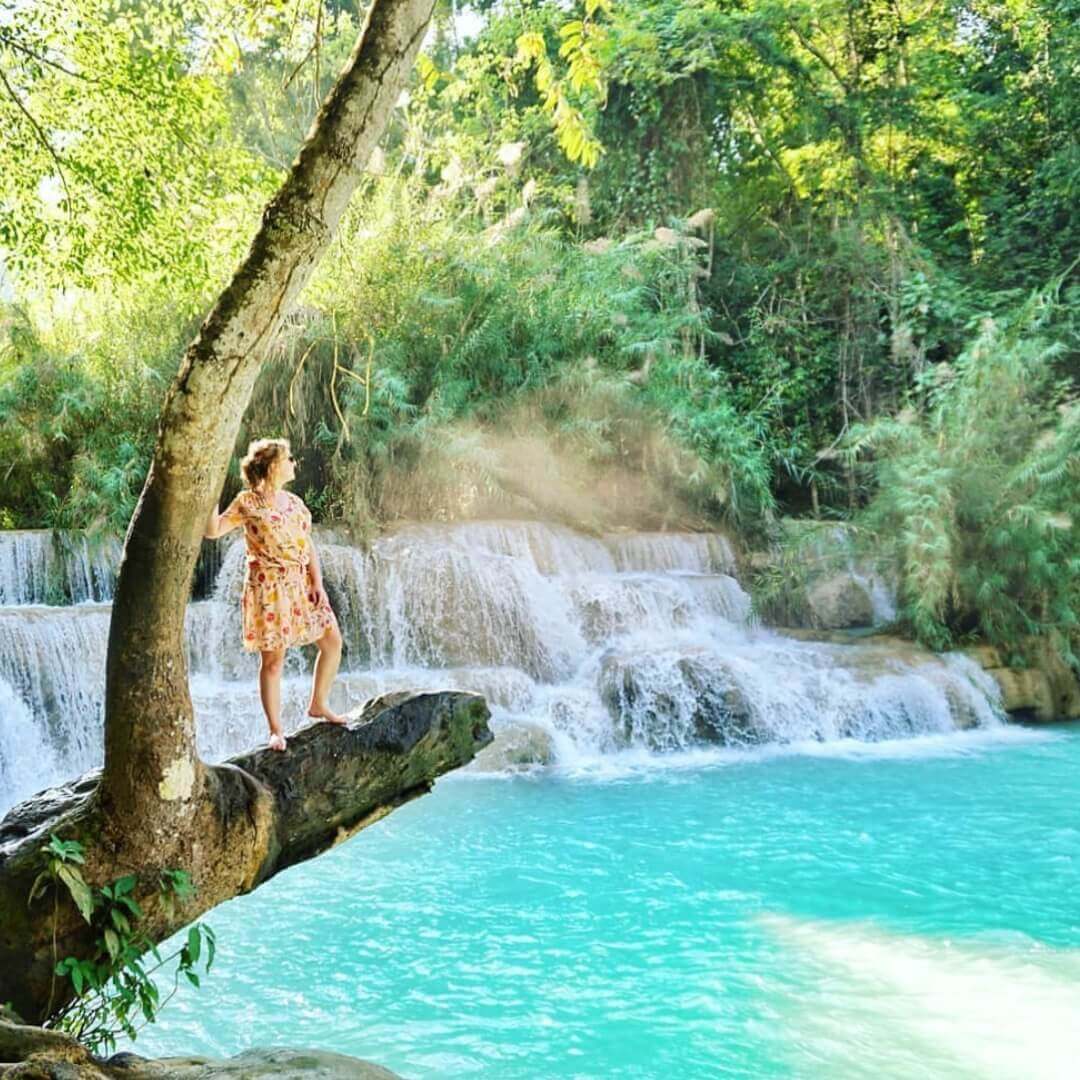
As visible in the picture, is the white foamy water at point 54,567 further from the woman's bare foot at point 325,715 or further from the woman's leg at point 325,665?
the woman's bare foot at point 325,715

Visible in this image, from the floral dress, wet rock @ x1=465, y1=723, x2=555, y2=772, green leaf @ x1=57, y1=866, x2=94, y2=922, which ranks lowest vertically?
wet rock @ x1=465, y1=723, x2=555, y2=772

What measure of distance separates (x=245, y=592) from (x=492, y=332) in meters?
9.33

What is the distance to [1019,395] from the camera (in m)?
11.5

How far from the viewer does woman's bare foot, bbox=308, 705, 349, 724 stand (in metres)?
3.18

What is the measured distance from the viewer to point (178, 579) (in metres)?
2.69

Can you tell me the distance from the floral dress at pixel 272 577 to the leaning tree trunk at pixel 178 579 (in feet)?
2.51

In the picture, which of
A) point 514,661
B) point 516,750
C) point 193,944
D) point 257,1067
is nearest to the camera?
point 257,1067

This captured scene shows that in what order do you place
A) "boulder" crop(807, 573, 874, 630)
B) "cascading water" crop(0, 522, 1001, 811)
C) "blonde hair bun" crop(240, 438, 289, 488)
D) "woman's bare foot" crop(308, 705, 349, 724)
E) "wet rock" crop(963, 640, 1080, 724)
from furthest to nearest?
1. "boulder" crop(807, 573, 874, 630)
2. "wet rock" crop(963, 640, 1080, 724)
3. "cascading water" crop(0, 522, 1001, 811)
4. "blonde hair bun" crop(240, 438, 289, 488)
5. "woman's bare foot" crop(308, 705, 349, 724)

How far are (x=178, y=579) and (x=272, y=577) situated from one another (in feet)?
2.80

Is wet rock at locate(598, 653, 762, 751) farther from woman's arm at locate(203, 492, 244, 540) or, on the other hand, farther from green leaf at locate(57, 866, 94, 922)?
green leaf at locate(57, 866, 94, 922)

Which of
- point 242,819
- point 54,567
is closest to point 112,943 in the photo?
point 242,819

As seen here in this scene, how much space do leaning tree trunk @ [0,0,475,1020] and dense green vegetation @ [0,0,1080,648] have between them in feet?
9.36

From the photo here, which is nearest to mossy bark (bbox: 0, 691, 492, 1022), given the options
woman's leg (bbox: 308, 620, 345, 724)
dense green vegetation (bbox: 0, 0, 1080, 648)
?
woman's leg (bbox: 308, 620, 345, 724)

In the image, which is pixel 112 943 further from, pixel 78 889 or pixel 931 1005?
pixel 931 1005
